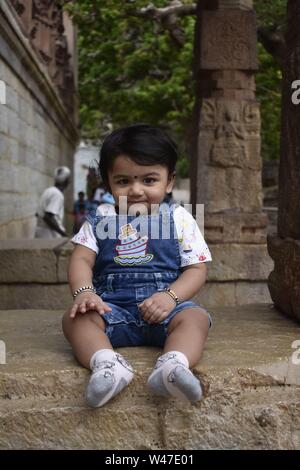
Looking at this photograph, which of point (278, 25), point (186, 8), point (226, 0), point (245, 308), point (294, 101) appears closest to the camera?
point (294, 101)

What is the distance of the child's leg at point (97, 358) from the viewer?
2.04 meters

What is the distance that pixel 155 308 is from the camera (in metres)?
2.36

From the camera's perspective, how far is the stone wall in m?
7.30

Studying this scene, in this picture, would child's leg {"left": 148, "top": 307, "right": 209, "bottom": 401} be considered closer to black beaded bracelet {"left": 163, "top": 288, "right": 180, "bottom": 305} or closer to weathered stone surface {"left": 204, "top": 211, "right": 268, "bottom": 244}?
black beaded bracelet {"left": 163, "top": 288, "right": 180, "bottom": 305}

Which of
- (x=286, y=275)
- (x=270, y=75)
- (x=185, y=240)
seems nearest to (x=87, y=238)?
(x=185, y=240)

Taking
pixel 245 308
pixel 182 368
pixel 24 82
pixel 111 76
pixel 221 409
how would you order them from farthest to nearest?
pixel 111 76
pixel 24 82
pixel 245 308
pixel 221 409
pixel 182 368

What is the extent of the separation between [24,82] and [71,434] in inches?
304

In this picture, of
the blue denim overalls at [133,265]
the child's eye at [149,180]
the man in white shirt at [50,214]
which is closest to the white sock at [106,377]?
the blue denim overalls at [133,265]

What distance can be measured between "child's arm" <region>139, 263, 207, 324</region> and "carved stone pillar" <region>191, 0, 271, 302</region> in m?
4.40

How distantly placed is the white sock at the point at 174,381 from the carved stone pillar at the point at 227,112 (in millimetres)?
4986

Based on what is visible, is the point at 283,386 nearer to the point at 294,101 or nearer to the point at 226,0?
the point at 294,101

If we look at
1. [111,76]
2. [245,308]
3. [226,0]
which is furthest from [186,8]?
[245,308]
